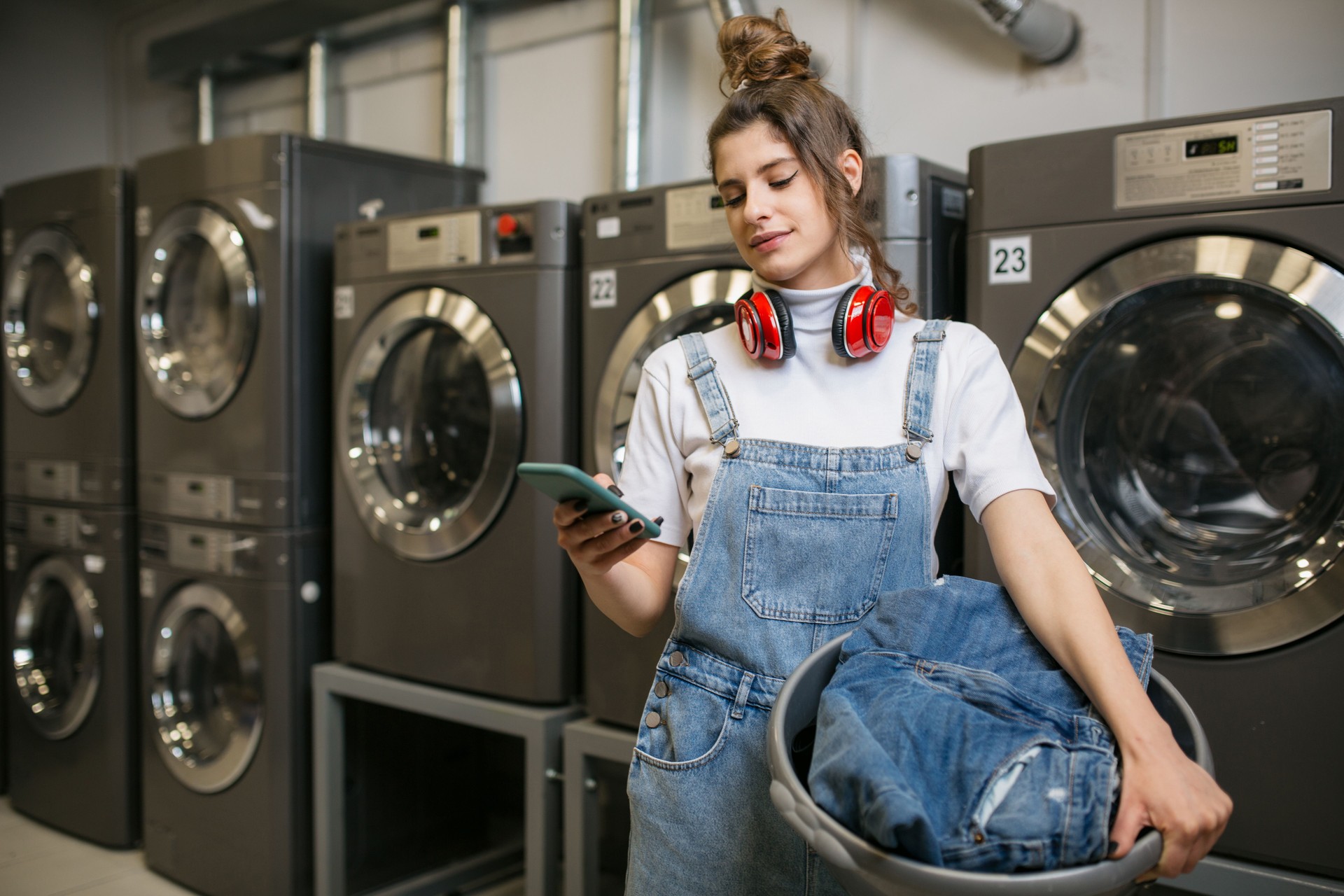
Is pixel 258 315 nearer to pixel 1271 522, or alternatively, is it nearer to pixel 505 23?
pixel 505 23

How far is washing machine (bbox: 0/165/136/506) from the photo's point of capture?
299 centimetres

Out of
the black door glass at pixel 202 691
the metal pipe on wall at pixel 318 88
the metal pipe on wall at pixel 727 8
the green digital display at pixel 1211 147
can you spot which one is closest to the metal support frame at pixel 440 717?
the black door glass at pixel 202 691

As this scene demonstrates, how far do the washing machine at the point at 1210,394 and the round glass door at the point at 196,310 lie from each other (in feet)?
5.75

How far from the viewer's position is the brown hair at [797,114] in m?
1.21

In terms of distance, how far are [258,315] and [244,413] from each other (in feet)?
0.78

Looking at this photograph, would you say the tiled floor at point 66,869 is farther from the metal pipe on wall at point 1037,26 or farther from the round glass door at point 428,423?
the metal pipe on wall at point 1037,26

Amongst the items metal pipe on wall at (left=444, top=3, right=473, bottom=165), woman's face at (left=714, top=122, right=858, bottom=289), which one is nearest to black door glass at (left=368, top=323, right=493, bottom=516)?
metal pipe on wall at (left=444, top=3, right=473, bottom=165)

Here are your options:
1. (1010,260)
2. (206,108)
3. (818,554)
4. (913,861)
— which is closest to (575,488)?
(818,554)

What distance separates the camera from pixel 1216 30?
2074 mm

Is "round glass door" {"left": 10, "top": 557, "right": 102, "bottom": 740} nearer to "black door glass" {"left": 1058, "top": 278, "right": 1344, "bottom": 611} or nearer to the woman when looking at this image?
the woman

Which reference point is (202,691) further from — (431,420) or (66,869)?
(431,420)

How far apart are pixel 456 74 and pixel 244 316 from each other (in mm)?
1061

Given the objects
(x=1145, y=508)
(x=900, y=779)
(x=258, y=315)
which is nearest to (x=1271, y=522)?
(x=1145, y=508)

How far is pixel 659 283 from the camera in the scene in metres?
2.04
